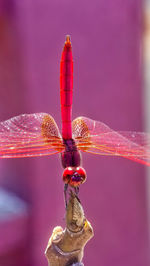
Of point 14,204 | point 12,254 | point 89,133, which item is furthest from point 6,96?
point 89,133

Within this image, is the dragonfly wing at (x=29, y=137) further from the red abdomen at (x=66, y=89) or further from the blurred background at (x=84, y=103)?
the blurred background at (x=84, y=103)

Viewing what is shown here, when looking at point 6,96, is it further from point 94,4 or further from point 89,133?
point 89,133

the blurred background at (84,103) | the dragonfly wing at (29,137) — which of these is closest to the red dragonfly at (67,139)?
the dragonfly wing at (29,137)

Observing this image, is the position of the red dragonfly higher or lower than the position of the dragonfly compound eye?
higher

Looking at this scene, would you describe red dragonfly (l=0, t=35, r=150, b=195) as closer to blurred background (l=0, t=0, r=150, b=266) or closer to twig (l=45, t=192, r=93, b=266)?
twig (l=45, t=192, r=93, b=266)

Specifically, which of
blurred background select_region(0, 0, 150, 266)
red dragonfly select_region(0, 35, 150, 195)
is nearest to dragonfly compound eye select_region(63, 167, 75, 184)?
red dragonfly select_region(0, 35, 150, 195)

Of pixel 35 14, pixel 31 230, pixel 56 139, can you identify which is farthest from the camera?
pixel 31 230

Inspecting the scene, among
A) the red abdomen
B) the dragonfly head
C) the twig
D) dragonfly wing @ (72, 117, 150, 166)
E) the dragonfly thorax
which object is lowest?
the twig
